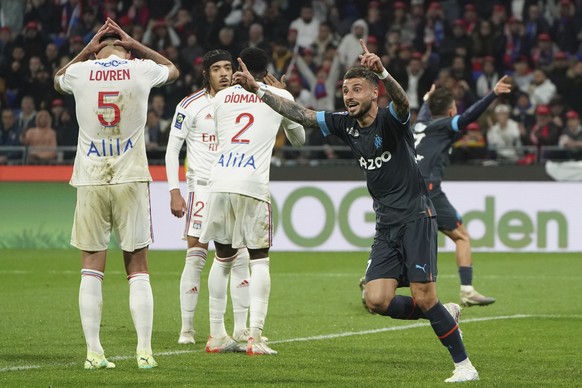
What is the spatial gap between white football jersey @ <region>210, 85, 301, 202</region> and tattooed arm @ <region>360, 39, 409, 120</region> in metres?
1.77

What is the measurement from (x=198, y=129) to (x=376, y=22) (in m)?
14.3

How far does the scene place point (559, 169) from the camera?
65.5ft

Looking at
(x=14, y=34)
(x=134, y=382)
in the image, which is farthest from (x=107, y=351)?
(x=14, y=34)

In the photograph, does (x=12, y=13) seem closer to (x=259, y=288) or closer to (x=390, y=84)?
(x=259, y=288)

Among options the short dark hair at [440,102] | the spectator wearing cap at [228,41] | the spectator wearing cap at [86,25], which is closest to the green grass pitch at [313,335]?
the short dark hair at [440,102]

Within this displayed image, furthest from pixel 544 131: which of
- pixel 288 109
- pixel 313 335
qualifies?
pixel 288 109

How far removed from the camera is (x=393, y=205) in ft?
26.9

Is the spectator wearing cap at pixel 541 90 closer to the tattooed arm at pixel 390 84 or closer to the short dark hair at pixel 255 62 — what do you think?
the short dark hair at pixel 255 62

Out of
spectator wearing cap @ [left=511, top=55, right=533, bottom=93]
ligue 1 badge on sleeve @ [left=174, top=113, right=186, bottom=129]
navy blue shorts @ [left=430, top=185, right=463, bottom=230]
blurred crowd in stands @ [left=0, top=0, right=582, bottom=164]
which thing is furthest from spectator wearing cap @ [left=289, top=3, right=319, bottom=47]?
ligue 1 badge on sleeve @ [left=174, top=113, right=186, bottom=129]

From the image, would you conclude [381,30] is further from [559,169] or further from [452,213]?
[452,213]

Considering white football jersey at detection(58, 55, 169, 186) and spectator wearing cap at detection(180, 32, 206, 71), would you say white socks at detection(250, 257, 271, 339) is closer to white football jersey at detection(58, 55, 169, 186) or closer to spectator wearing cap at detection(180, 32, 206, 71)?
white football jersey at detection(58, 55, 169, 186)

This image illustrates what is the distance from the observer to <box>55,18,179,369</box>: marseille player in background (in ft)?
28.1

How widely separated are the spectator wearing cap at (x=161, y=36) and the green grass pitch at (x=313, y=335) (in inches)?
317

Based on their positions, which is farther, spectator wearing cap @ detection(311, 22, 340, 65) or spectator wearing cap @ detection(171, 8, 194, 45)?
spectator wearing cap @ detection(171, 8, 194, 45)
